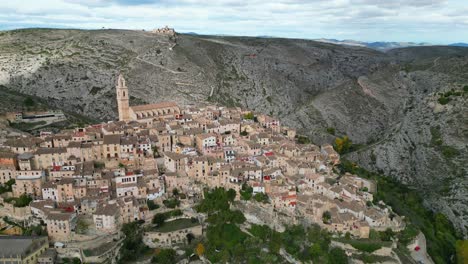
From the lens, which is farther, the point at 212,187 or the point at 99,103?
the point at 99,103

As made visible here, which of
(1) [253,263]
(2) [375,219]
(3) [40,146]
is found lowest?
(1) [253,263]

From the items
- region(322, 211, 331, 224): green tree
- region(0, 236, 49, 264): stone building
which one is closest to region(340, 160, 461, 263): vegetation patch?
region(322, 211, 331, 224): green tree

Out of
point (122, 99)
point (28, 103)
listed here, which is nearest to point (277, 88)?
point (122, 99)

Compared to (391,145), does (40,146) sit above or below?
above

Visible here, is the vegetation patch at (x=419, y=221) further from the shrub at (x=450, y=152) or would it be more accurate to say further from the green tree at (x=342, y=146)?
the green tree at (x=342, y=146)

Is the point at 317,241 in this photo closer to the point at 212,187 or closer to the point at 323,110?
the point at 212,187

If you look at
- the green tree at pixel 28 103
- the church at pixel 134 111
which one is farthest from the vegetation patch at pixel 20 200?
the green tree at pixel 28 103

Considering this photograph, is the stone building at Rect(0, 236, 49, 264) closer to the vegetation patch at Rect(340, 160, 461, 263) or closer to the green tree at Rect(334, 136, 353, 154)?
the vegetation patch at Rect(340, 160, 461, 263)

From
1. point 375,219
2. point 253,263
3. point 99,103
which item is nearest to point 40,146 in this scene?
point 253,263
